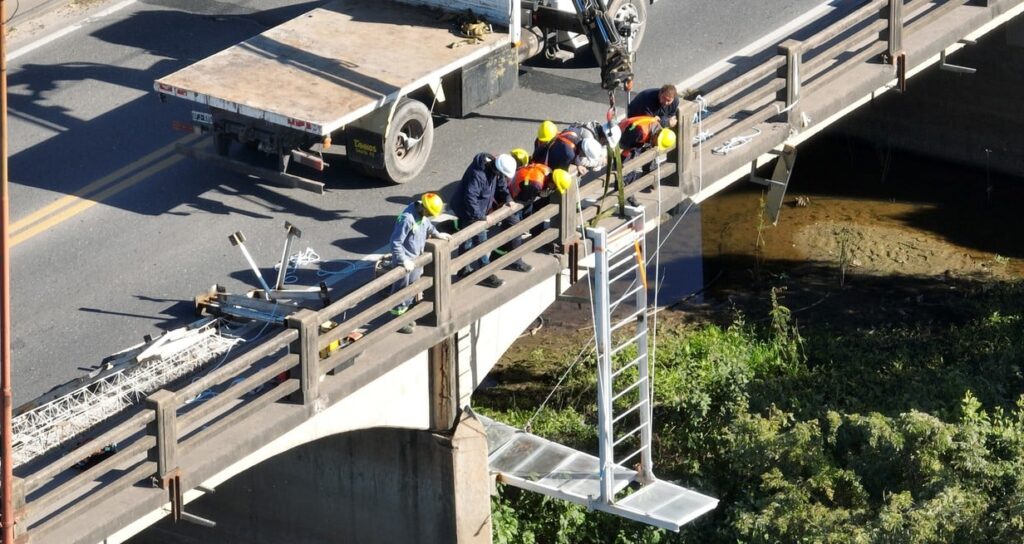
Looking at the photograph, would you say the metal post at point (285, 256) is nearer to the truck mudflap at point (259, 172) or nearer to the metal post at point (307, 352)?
the truck mudflap at point (259, 172)

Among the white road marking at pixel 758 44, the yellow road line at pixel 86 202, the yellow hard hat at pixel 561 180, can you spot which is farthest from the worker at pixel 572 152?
the yellow road line at pixel 86 202

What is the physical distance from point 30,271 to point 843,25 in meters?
8.93

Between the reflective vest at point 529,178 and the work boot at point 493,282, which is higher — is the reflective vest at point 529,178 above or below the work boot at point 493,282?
above

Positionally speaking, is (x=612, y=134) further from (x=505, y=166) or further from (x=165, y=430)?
(x=165, y=430)

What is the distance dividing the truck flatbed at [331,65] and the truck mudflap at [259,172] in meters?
1.00

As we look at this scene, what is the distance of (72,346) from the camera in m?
16.0

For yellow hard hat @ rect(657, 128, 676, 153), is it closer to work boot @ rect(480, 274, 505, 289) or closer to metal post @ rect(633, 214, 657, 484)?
metal post @ rect(633, 214, 657, 484)

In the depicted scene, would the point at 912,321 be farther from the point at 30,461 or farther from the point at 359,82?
the point at 30,461

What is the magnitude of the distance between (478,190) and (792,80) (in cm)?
464

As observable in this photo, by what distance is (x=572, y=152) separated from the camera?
16422 millimetres

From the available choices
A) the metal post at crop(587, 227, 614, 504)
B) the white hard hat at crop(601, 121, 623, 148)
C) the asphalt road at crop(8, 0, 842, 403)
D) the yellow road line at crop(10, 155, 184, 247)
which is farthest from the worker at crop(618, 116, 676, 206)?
the yellow road line at crop(10, 155, 184, 247)

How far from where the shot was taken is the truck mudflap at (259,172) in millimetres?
17922

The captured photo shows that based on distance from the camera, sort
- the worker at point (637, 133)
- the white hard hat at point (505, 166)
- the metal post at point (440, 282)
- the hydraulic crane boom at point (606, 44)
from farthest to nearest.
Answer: the hydraulic crane boom at point (606, 44), the worker at point (637, 133), the white hard hat at point (505, 166), the metal post at point (440, 282)

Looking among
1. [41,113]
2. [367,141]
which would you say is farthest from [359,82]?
[41,113]
